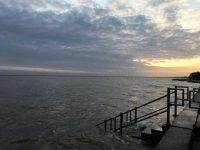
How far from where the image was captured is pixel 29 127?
19.9m

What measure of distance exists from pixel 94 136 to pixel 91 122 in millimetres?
5349

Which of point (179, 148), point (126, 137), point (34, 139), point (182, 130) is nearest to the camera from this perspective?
point (179, 148)

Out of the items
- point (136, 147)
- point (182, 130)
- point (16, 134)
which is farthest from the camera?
point (16, 134)

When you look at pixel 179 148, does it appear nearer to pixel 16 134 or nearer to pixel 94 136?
pixel 94 136

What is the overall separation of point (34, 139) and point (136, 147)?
8047 millimetres

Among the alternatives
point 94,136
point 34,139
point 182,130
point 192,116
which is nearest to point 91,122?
point 94,136

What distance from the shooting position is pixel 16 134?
17312 millimetres

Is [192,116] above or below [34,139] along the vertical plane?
above

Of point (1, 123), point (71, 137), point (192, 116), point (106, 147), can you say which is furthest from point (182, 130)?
point (1, 123)

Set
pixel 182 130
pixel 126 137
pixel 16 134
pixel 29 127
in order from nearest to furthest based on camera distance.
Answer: pixel 182 130 < pixel 126 137 < pixel 16 134 < pixel 29 127

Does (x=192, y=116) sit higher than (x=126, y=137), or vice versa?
(x=192, y=116)

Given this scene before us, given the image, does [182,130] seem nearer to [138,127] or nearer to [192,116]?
[192,116]

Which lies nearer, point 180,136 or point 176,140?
point 176,140

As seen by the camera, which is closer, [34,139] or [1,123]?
[34,139]
